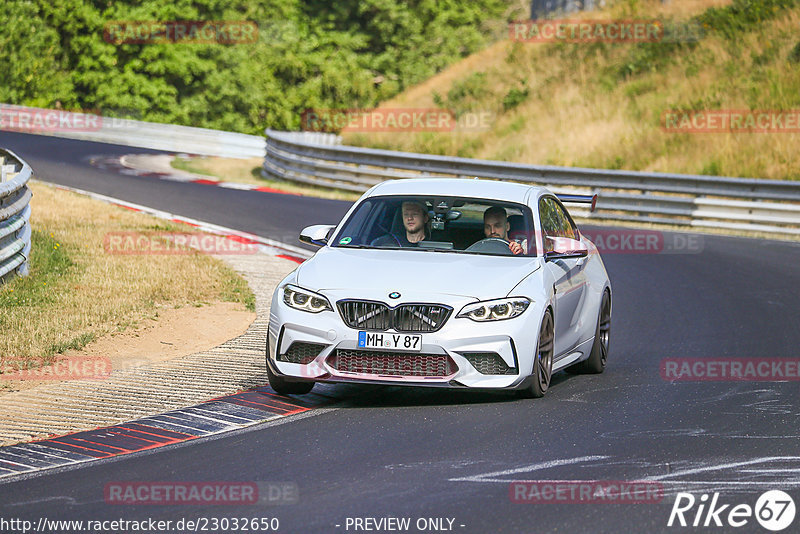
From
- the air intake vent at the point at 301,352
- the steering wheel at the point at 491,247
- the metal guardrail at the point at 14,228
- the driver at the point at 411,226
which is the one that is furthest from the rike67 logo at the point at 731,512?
the metal guardrail at the point at 14,228

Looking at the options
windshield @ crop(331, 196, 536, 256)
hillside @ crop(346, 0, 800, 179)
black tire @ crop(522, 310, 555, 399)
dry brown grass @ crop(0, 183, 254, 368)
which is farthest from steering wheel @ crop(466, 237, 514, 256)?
hillside @ crop(346, 0, 800, 179)

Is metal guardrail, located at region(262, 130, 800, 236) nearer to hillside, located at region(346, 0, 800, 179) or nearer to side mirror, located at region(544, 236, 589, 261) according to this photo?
hillside, located at region(346, 0, 800, 179)

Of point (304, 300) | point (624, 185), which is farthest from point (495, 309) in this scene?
point (624, 185)

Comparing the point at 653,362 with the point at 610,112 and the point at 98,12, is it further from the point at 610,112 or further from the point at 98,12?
the point at 98,12

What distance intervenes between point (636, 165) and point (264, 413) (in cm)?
2240

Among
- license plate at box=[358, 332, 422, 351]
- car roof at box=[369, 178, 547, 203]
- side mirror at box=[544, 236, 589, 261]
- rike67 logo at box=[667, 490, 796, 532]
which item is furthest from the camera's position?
car roof at box=[369, 178, 547, 203]

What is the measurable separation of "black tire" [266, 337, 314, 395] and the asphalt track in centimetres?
37

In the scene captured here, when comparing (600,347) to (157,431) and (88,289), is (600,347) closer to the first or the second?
(157,431)

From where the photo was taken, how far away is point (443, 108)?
129 feet

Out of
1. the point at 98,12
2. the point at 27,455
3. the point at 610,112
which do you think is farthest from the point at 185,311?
the point at 98,12

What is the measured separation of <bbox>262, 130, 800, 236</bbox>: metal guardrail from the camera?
22.7 metres

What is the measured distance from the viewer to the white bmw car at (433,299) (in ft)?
26.6

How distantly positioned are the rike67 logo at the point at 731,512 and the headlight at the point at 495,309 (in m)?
2.39

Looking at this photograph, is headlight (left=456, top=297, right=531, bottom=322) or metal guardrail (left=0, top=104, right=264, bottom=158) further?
metal guardrail (left=0, top=104, right=264, bottom=158)
